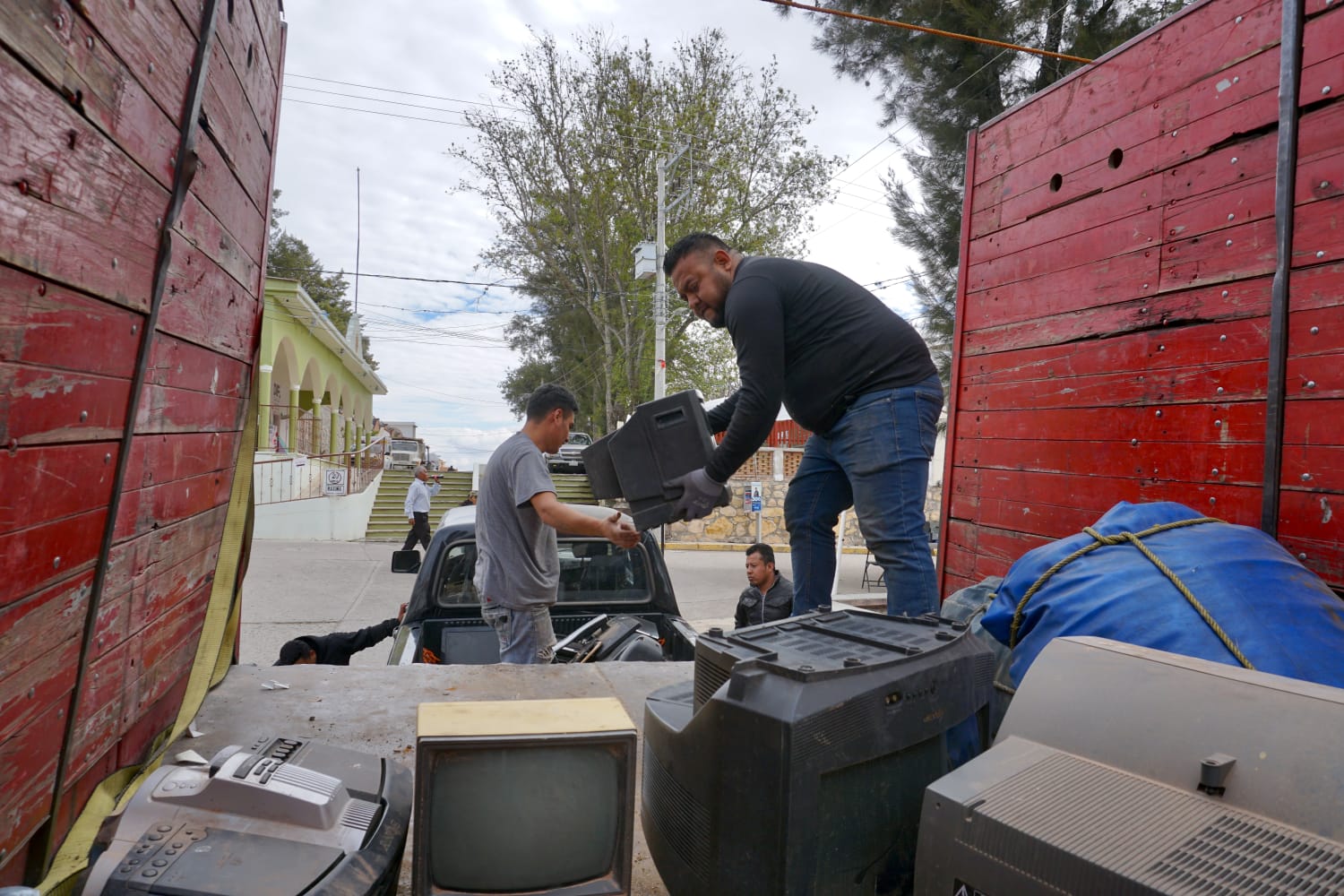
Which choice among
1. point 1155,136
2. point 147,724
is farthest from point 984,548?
point 147,724

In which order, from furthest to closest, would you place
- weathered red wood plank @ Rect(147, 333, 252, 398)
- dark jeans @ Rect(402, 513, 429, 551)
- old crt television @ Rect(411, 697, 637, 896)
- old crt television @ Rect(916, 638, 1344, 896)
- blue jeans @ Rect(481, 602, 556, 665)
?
dark jeans @ Rect(402, 513, 429, 551) → blue jeans @ Rect(481, 602, 556, 665) → weathered red wood plank @ Rect(147, 333, 252, 398) → old crt television @ Rect(411, 697, 637, 896) → old crt television @ Rect(916, 638, 1344, 896)

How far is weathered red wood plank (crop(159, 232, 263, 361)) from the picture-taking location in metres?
1.89

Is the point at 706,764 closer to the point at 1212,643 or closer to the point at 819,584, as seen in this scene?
the point at 1212,643

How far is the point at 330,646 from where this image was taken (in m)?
4.42

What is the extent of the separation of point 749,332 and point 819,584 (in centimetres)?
103

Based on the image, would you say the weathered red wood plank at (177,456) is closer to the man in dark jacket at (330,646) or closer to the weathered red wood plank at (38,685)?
the weathered red wood plank at (38,685)

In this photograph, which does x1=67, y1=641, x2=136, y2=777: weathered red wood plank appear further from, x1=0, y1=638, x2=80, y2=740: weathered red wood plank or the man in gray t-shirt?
the man in gray t-shirt

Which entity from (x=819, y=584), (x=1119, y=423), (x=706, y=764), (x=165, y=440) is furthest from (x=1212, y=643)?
(x=165, y=440)

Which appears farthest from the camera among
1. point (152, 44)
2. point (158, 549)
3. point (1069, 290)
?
point (1069, 290)

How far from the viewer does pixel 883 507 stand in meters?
2.63

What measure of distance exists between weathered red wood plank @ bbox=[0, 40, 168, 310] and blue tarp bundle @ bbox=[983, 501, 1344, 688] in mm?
2058

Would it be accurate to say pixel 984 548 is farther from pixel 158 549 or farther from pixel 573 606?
pixel 158 549

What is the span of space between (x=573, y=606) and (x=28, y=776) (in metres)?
3.19

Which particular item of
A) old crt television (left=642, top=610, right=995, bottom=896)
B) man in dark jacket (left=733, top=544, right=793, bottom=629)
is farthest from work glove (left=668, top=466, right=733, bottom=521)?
man in dark jacket (left=733, top=544, right=793, bottom=629)
